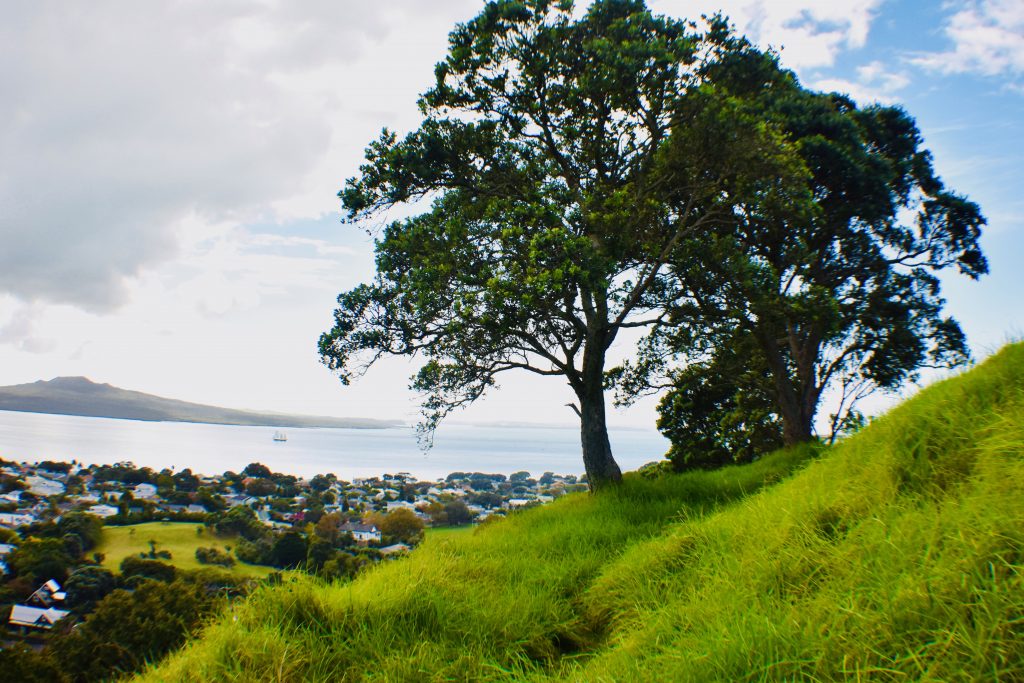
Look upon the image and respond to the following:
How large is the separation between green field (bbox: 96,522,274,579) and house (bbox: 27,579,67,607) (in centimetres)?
370

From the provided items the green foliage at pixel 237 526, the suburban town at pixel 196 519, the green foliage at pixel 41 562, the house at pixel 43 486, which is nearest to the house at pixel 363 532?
the suburban town at pixel 196 519

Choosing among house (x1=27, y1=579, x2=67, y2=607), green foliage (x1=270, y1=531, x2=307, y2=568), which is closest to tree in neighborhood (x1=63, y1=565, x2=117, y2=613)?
house (x1=27, y1=579, x2=67, y2=607)

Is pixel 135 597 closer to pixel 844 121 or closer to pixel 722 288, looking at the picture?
pixel 722 288

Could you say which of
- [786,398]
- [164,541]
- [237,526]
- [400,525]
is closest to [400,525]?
[400,525]

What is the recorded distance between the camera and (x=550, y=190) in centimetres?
1192

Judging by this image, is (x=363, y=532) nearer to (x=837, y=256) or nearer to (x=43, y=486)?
(x=837, y=256)

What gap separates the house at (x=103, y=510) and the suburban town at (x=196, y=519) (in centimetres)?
14

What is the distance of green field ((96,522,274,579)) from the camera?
1067 inches

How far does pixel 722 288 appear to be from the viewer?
13500mm

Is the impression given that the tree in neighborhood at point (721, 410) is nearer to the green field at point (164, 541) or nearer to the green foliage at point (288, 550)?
the green foliage at point (288, 550)

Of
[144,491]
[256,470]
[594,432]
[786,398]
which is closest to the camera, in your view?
[594,432]

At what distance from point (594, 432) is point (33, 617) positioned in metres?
21.9

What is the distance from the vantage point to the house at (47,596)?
71.1ft

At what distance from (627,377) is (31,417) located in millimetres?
138695
